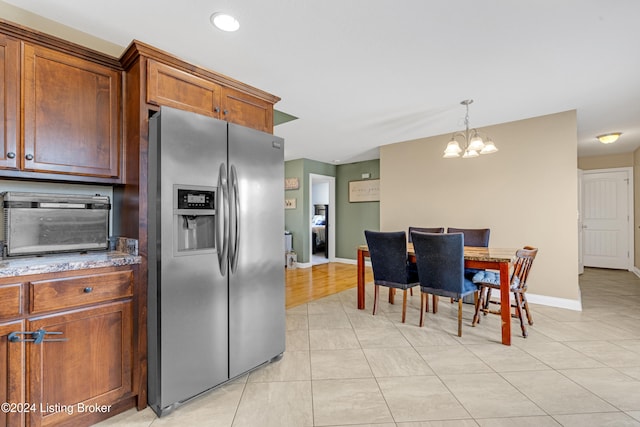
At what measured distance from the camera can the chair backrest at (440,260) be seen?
264 cm

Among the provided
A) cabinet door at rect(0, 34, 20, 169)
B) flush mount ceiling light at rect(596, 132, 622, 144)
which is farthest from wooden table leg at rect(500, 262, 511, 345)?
flush mount ceiling light at rect(596, 132, 622, 144)

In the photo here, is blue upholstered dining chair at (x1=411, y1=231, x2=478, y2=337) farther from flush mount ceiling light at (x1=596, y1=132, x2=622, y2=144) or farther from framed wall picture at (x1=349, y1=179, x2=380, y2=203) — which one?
flush mount ceiling light at (x1=596, y1=132, x2=622, y2=144)

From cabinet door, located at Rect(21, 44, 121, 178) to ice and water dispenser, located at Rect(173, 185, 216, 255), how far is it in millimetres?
560

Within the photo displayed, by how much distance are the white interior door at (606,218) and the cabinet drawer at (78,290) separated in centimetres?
810

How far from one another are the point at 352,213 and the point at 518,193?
3479 mm

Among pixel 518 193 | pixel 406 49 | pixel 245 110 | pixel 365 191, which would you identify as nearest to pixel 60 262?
pixel 245 110

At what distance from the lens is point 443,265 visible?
2.73 meters

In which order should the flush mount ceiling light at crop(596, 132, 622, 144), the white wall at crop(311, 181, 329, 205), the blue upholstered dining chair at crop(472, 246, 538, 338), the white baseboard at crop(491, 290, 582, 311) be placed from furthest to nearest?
the white wall at crop(311, 181, 329, 205) < the flush mount ceiling light at crop(596, 132, 622, 144) < the white baseboard at crop(491, 290, 582, 311) < the blue upholstered dining chair at crop(472, 246, 538, 338)

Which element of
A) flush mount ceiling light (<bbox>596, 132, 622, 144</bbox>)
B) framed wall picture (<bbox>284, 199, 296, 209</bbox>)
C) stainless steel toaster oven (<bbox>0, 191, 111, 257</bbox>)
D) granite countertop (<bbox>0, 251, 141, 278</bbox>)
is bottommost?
granite countertop (<bbox>0, 251, 141, 278</bbox>)

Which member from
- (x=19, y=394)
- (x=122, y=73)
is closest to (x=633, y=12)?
(x=122, y=73)

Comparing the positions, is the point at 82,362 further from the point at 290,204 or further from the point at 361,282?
the point at 290,204

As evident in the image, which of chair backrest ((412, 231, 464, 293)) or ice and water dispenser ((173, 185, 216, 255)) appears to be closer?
ice and water dispenser ((173, 185, 216, 255))

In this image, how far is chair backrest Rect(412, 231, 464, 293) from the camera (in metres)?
2.64

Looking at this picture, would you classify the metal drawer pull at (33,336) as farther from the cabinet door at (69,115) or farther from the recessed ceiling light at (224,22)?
the recessed ceiling light at (224,22)
